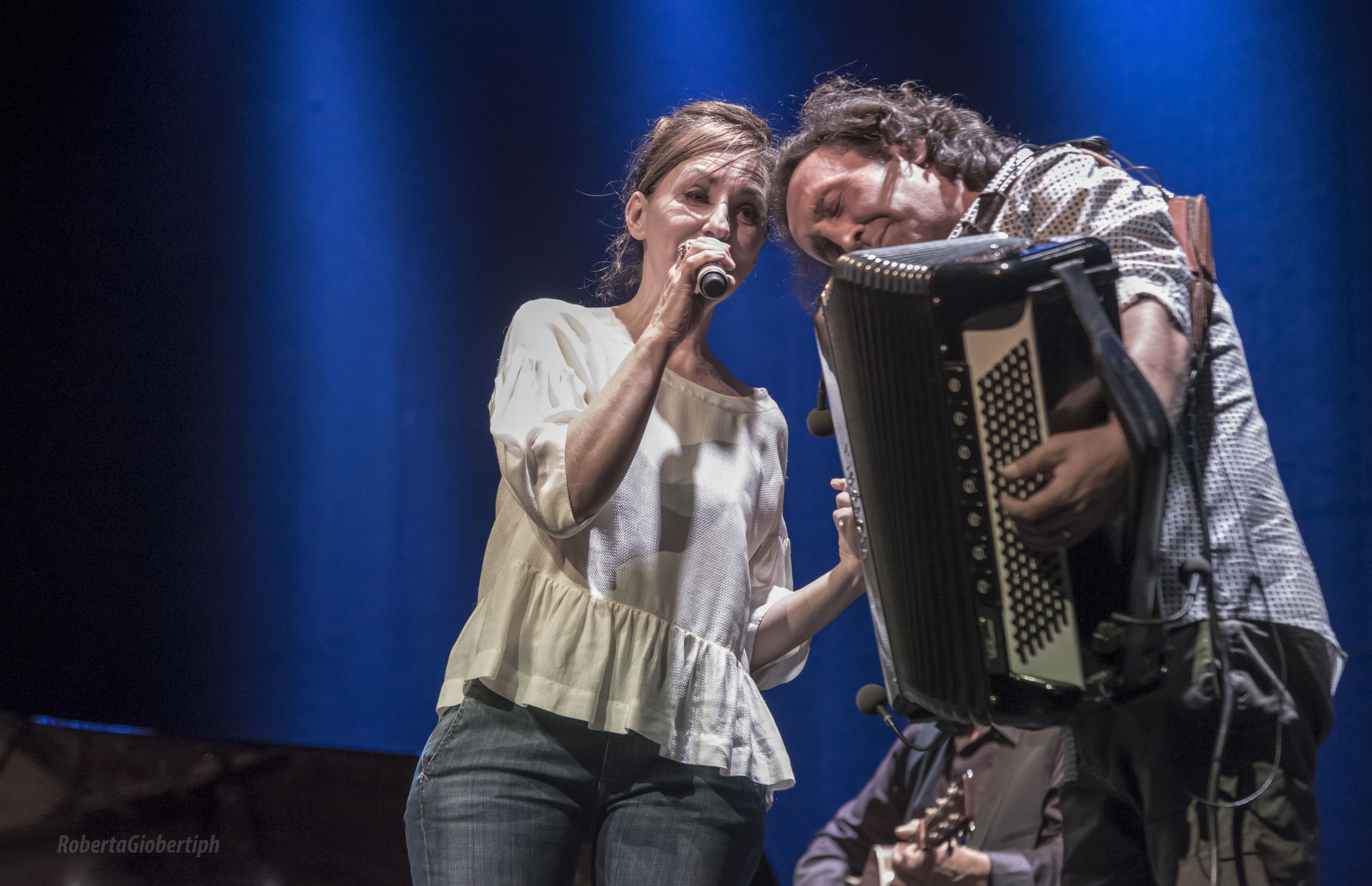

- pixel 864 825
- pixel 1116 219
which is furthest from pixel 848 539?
pixel 864 825

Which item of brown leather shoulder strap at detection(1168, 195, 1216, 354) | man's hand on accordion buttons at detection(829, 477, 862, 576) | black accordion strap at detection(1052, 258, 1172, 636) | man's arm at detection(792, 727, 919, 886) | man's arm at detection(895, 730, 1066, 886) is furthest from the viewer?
man's arm at detection(792, 727, 919, 886)

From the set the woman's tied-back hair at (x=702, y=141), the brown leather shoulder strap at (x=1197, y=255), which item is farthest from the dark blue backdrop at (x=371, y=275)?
the brown leather shoulder strap at (x=1197, y=255)

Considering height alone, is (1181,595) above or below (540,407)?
below

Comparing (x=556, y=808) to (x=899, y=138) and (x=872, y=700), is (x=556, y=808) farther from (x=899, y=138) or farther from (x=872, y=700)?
(x=899, y=138)

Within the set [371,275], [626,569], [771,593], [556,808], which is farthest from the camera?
[371,275]

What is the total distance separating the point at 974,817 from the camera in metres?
2.47

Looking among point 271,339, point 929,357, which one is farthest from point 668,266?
point 271,339

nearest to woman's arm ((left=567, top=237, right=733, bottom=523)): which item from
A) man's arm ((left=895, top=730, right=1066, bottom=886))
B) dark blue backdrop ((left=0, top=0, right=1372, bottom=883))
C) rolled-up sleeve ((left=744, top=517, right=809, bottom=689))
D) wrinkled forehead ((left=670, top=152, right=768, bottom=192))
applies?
wrinkled forehead ((left=670, top=152, right=768, bottom=192))

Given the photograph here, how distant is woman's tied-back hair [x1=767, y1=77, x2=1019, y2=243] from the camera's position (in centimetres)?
141

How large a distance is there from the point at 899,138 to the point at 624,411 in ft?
1.89

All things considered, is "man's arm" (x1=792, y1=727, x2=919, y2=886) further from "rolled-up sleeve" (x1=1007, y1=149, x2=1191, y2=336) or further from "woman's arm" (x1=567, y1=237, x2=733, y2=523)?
"rolled-up sleeve" (x1=1007, y1=149, x2=1191, y2=336)

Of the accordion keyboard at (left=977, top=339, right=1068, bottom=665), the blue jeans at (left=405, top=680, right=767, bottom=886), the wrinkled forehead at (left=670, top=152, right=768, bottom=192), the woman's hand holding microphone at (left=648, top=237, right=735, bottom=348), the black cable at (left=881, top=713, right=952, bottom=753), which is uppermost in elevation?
the wrinkled forehead at (left=670, top=152, right=768, bottom=192)

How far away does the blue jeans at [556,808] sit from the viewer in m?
1.20

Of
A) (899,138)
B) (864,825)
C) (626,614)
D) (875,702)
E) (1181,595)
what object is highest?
(899,138)
